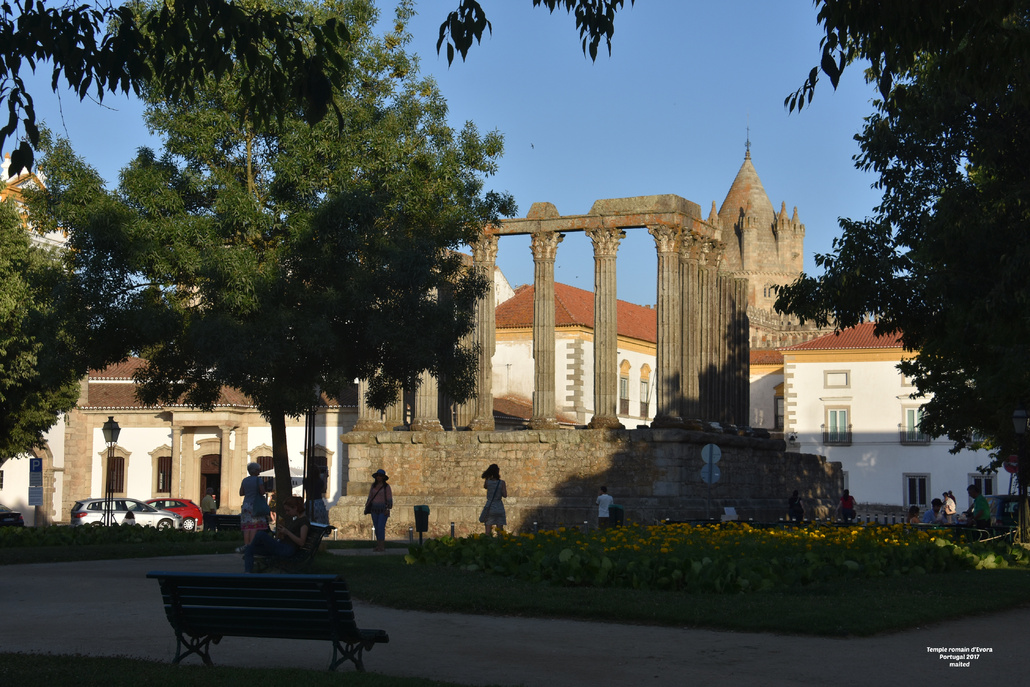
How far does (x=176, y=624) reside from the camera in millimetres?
9227

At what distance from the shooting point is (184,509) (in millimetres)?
44656

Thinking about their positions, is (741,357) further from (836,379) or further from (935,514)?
(836,379)

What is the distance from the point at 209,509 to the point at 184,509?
3.65 ft

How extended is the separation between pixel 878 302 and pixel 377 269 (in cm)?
871

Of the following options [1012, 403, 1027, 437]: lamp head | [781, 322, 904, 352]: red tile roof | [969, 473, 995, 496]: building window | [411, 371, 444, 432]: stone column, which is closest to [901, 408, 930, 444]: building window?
[969, 473, 995, 496]: building window

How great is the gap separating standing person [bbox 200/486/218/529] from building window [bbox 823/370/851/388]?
30023 millimetres

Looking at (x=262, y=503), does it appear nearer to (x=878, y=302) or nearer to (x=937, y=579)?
(x=937, y=579)

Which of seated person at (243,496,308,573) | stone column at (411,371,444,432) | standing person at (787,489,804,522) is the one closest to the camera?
seated person at (243,496,308,573)

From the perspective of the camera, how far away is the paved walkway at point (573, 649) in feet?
29.7

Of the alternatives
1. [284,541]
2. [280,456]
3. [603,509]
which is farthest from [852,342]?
[284,541]

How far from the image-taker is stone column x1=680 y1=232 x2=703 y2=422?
35375mm

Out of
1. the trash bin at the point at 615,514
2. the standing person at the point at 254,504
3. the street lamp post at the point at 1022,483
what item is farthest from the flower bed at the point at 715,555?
the trash bin at the point at 615,514

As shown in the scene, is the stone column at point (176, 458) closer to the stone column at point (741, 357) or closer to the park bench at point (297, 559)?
the stone column at point (741, 357)

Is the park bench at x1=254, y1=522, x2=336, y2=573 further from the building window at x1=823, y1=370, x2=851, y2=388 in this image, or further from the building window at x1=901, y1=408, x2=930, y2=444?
the building window at x1=823, y1=370, x2=851, y2=388
